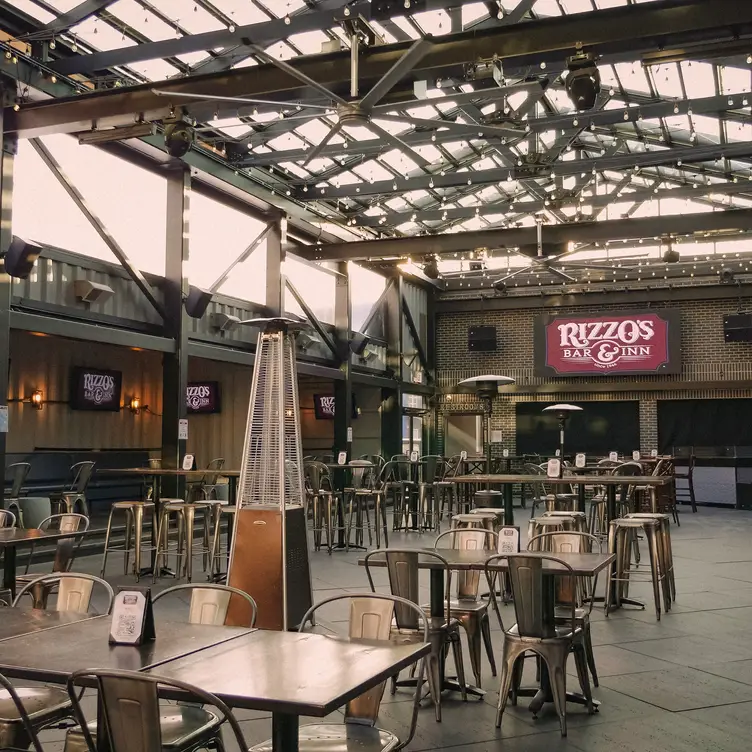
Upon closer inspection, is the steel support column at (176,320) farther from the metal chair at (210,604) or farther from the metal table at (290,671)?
the metal table at (290,671)

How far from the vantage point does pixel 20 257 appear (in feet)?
25.7

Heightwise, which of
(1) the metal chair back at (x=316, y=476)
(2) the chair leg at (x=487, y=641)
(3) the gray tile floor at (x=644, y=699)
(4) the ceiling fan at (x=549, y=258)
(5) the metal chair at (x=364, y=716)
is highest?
(4) the ceiling fan at (x=549, y=258)

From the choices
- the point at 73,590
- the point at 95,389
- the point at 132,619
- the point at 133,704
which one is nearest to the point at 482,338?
the point at 95,389

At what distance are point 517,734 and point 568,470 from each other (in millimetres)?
6583

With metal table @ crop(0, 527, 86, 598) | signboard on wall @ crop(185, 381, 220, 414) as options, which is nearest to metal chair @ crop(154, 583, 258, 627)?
metal table @ crop(0, 527, 86, 598)

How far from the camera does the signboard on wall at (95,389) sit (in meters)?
12.2

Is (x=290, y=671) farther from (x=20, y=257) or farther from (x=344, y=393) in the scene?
(x=344, y=393)

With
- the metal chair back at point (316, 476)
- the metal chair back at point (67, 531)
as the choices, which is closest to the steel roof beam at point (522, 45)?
the metal chair back at point (67, 531)

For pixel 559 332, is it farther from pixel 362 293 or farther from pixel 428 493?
pixel 428 493

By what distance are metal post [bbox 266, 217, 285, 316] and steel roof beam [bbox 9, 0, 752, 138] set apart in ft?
17.4

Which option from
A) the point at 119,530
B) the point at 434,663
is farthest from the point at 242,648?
the point at 119,530

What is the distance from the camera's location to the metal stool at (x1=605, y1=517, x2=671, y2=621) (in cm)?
633

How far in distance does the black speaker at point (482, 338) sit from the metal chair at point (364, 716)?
599 inches

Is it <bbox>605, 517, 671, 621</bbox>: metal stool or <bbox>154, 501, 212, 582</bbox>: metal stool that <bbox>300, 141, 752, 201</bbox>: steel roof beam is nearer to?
<bbox>605, 517, 671, 621</bbox>: metal stool
